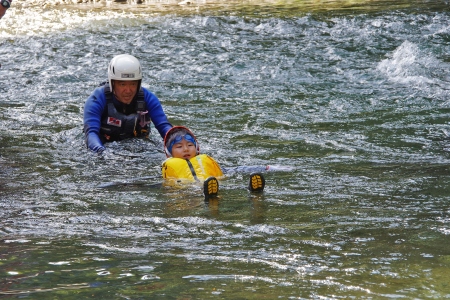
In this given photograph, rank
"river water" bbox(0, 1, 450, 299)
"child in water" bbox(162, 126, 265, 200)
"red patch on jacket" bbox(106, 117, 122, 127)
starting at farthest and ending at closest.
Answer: "red patch on jacket" bbox(106, 117, 122, 127)
"child in water" bbox(162, 126, 265, 200)
"river water" bbox(0, 1, 450, 299)

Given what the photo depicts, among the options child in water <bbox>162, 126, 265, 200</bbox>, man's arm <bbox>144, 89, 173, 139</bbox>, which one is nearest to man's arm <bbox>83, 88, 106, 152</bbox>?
man's arm <bbox>144, 89, 173, 139</bbox>

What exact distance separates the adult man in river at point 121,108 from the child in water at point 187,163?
110 cm

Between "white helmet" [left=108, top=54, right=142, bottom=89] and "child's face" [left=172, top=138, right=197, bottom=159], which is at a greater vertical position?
"white helmet" [left=108, top=54, right=142, bottom=89]

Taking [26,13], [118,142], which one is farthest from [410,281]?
[26,13]

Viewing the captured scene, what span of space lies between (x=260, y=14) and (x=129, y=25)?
3390mm

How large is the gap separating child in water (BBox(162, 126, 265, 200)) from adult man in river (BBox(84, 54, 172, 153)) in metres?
1.10

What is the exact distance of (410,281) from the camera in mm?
4258

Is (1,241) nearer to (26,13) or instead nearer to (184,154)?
(184,154)

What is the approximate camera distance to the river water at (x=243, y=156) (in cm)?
450

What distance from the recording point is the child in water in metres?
7.41

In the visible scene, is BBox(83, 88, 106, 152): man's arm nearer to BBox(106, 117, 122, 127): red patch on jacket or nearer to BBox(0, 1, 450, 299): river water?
BBox(106, 117, 122, 127): red patch on jacket

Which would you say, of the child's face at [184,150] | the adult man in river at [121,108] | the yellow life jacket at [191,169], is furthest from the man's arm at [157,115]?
the yellow life jacket at [191,169]

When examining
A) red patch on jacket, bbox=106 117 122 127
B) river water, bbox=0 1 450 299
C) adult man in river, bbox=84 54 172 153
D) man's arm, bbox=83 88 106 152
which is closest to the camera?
river water, bbox=0 1 450 299

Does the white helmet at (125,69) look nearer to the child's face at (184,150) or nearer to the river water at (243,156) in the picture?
the river water at (243,156)
